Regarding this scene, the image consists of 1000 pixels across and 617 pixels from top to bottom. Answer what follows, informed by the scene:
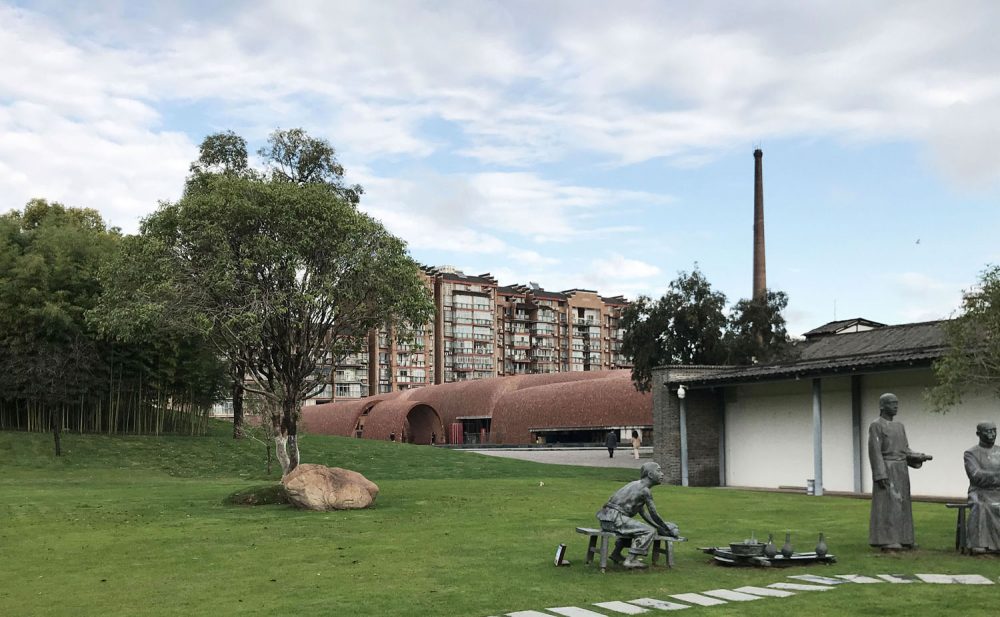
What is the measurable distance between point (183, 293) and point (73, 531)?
7580mm

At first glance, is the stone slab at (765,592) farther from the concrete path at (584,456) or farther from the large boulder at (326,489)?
the concrete path at (584,456)

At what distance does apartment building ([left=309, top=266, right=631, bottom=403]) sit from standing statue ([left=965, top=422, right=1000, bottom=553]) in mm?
103006

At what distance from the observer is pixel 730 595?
10.1m

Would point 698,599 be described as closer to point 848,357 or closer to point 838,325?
point 848,357

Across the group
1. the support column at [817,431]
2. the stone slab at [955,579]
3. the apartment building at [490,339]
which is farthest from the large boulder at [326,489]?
the apartment building at [490,339]

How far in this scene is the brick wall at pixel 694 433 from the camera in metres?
31.4

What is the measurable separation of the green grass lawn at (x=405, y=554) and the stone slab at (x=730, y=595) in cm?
27

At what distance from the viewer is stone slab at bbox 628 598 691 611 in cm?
942

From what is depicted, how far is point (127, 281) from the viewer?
26.7 metres

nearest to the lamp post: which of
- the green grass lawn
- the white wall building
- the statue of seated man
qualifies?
the white wall building

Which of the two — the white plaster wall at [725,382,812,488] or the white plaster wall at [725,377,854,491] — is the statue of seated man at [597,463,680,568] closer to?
the white plaster wall at [725,377,854,491]

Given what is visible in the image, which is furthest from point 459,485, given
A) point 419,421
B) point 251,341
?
point 419,421

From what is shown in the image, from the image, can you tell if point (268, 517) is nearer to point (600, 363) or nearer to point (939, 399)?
point (939, 399)

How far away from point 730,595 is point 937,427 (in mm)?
16879
